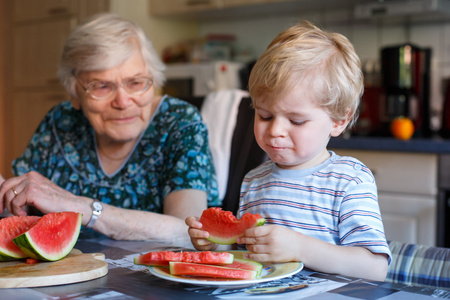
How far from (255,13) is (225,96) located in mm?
2213

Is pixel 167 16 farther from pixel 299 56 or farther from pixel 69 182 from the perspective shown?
pixel 299 56

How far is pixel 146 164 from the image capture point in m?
1.76

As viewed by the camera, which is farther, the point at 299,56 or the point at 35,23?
the point at 35,23

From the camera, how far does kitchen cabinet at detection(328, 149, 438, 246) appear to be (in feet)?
9.23

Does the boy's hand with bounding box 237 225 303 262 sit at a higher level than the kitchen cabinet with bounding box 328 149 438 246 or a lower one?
higher

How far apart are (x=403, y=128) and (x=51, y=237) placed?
2392mm

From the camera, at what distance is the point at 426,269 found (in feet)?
3.95

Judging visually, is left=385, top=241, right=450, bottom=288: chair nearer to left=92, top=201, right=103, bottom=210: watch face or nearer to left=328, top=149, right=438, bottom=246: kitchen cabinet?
left=92, top=201, right=103, bottom=210: watch face

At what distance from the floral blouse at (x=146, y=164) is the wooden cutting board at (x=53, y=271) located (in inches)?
25.0

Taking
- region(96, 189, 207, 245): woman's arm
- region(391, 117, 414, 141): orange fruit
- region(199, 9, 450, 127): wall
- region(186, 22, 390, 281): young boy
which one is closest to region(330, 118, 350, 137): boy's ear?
region(186, 22, 390, 281): young boy

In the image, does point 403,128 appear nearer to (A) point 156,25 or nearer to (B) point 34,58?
(A) point 156,25

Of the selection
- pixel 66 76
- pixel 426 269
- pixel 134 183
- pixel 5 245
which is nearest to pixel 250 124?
pixel 134 183

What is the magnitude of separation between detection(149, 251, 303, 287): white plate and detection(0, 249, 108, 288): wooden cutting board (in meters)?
0.12

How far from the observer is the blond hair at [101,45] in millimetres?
1657
